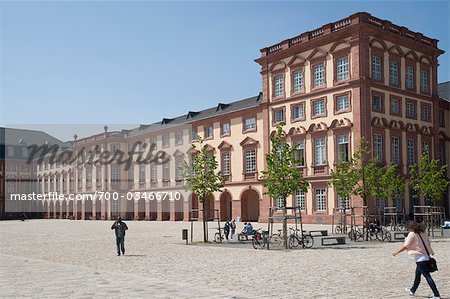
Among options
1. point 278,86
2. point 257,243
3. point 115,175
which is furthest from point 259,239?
point 115,175

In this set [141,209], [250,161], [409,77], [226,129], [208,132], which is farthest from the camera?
[141,209]

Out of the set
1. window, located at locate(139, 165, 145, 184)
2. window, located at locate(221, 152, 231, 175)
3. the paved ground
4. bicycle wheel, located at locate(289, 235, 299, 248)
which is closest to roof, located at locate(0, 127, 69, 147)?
window, located at locate(139, 165, 145, 184)

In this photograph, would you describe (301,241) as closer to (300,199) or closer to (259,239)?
(259,239)

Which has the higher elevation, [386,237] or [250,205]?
[250,205]

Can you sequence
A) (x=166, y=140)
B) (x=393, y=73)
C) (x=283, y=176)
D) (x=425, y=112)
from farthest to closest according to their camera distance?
(x=166, y=140) → (x=425, y=112) → (x=393, y=73) → (x=283, y=176)

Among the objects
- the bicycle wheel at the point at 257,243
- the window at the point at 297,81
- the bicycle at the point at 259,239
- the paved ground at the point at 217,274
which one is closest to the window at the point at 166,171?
the window at the point at 297,81

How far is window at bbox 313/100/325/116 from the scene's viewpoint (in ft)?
152

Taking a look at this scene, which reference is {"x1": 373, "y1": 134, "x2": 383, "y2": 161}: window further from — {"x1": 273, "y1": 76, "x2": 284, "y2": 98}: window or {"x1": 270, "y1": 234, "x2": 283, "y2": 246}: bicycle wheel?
{"x1": 270, "y1": 234, "x2": 283, "y2": 246}: bicycle wheel

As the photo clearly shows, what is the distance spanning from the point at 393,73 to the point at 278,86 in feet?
33.6

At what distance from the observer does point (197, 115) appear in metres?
68.1

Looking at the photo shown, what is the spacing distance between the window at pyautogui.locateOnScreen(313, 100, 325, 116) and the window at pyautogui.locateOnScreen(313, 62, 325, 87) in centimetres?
147

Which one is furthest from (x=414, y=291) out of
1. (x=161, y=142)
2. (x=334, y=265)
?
(x=161, y=142)

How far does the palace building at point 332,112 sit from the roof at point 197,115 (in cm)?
34

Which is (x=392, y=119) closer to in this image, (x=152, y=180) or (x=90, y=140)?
(x=152, y=180)
